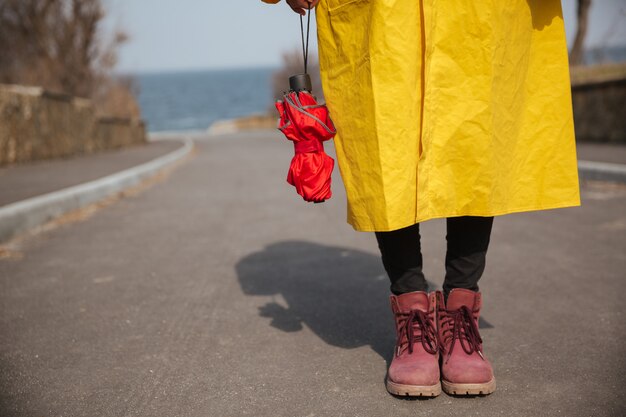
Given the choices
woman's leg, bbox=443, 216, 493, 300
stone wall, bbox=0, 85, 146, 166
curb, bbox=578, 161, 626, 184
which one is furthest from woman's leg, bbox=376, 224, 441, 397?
stone wall, bbox=0, 85, 146, 166

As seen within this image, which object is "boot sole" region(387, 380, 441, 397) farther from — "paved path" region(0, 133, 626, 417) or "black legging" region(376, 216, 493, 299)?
"black legging" region(376, 216, 493, 299)

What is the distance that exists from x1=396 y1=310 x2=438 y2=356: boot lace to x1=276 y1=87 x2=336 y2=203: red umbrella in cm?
51

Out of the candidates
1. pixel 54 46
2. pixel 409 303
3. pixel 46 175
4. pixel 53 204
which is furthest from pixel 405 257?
pixel 54 46

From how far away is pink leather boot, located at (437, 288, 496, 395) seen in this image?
197 centimetres

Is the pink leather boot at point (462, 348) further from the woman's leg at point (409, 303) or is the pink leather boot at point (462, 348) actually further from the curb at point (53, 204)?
the curb at point (53, 204)

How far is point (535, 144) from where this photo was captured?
204cm

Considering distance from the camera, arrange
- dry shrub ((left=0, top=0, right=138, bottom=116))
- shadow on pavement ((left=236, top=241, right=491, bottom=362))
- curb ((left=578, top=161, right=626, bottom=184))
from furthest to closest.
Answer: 1. dry shrub ((left=0, top=0, right=138, bottom=116))
2. curb ((left=578, top=161, right=626, bottom=184))
3. shadow on pavement ((left=236, top=241, right=491, bottom=362))

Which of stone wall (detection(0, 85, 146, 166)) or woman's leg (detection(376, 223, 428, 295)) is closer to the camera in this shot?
woman's leg (detection(376, 223, 428, 295))

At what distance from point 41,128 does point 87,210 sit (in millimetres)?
5628

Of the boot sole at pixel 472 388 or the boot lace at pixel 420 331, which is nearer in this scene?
the boot sole at pixel 472 388

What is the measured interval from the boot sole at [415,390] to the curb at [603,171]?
18.3ft

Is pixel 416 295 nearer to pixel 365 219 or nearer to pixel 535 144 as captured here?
pixel 365 219

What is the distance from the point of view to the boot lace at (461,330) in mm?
2086

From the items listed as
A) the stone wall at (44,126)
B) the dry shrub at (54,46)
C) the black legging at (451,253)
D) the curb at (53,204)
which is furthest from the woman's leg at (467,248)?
the dry shrub at (54,46)
